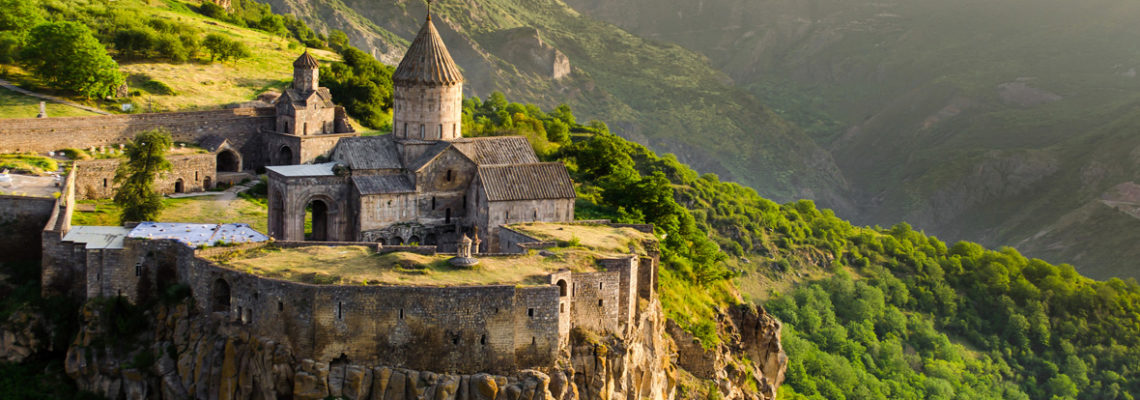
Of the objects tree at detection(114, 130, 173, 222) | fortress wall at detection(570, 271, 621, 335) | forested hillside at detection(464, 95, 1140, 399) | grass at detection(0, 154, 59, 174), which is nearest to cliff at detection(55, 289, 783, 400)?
fortress wall at detection(570, 271, 621, 335)

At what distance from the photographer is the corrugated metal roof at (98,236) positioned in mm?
41562

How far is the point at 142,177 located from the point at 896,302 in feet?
217

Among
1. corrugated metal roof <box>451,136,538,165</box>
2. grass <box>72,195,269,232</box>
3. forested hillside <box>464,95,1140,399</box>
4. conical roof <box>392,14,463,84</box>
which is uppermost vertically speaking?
conical roof <box>392,14,463,84</box>

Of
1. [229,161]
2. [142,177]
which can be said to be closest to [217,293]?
[142,177]

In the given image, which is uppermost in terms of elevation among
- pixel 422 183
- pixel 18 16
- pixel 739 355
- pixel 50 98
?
pixel 18 16

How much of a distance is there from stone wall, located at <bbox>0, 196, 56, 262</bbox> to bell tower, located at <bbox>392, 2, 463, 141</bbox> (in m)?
15.3

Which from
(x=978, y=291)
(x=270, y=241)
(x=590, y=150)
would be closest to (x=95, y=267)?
(x=270, y=241)

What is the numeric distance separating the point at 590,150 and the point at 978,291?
48.0 meters

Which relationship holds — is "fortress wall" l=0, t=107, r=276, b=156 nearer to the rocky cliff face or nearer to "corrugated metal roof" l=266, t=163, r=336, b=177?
"corrugated metal roof" l=266, t=163, r=336, b=177

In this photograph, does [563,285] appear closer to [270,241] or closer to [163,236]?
[270,241]

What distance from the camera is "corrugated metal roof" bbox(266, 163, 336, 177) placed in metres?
49.9

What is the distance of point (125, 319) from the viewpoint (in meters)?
41.1

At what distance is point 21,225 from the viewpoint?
45.0 m

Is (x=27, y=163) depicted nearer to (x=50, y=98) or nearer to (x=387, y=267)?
(x=50, y=98)
